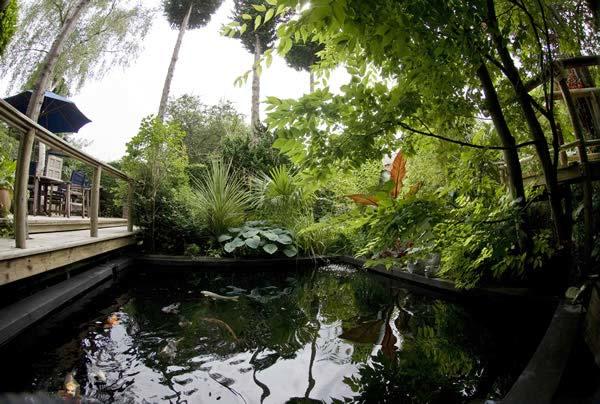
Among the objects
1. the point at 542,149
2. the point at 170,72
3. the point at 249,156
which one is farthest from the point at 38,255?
the point at 170,72

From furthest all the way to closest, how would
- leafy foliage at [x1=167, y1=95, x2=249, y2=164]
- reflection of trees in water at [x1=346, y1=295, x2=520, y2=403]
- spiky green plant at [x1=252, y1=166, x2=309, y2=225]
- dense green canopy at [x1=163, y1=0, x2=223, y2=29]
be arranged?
leafy foliage at [x1=167, y1=95, x2=249, y2=164]
dense green canopy at [x1=163, y1=0, x2=223, y2=29]
spiky green plant at [x1=252, y1=166, x2=309, y2=225]
reflection of trees in water at [x1=346, y1=295, x2=520, y2=403]

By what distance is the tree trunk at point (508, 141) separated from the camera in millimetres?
1458

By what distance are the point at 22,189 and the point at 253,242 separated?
298 cm

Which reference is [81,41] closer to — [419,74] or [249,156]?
[249,156]

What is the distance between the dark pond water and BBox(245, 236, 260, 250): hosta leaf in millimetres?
1696

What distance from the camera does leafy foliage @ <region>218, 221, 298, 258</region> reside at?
482 centimetres

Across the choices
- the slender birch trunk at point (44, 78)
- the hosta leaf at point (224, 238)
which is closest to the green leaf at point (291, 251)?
the hosta leaf at point (224, 238)

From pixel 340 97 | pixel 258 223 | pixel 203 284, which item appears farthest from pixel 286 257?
pixel 340 97

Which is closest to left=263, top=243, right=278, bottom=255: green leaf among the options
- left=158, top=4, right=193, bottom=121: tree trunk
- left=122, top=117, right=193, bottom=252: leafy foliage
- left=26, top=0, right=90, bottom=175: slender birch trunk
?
left=122, top=117, right=193, bottom=252: leafy foliage

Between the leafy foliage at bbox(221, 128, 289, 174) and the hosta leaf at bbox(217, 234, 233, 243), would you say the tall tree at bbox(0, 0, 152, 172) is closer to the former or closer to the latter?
the leafy foliage at bbox(221, 128, 289, 174)

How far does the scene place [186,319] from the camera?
2398mm

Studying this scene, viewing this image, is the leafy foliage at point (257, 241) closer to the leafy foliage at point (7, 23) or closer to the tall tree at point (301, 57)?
the leafy foliage at point (7, 23)

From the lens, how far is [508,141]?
153 centimetres

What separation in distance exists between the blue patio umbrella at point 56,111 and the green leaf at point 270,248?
5.42 metres
